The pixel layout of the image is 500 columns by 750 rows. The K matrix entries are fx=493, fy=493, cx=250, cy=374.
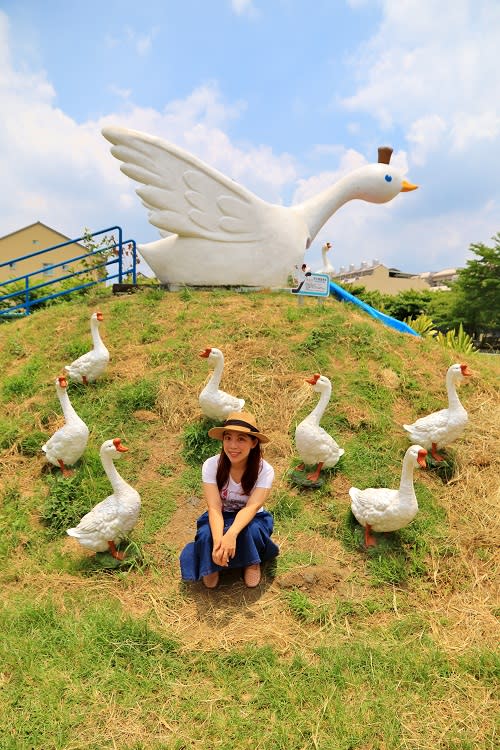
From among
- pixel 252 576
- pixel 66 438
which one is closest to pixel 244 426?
pixel 252 576

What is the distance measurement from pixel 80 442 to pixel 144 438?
753 millimetres

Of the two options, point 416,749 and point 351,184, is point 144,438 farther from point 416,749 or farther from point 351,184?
point 351,184

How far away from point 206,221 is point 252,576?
247 inches

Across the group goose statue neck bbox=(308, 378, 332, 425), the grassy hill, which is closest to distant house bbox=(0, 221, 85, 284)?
the grassy hill

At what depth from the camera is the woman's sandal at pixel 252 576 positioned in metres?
3.31

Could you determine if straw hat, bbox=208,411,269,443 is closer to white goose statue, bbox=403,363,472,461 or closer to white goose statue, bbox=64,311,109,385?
white goose statue, bbox=403,363,472,461

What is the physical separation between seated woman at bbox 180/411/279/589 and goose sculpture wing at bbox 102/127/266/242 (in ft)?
18.5

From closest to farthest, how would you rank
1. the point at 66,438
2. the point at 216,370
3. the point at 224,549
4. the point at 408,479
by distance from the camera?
the point at 224,549 < the point at 408,479 < the point at 66,438 < the point at 216,370

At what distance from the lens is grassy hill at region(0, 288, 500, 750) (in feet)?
7.93

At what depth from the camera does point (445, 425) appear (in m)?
4.55

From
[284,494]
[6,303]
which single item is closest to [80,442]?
[284,494]

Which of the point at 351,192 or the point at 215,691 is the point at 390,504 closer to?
the point at 215,691

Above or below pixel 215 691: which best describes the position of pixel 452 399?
above

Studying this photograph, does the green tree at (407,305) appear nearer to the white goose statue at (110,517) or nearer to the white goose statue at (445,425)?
the white goose statue at (445,425)
